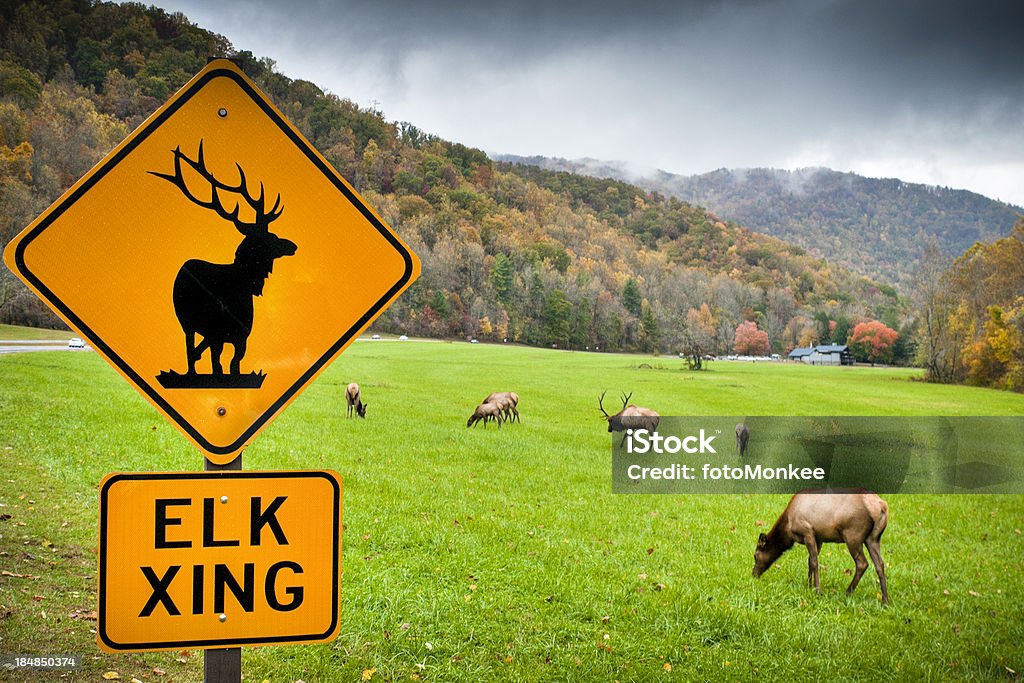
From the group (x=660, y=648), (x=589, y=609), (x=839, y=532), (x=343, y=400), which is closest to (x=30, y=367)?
(x=343, y=400)

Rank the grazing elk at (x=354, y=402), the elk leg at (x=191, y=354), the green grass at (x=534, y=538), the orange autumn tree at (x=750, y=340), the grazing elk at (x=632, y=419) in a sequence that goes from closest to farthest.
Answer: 1. the elk leg at (x=191, y=354)
2. the green grass at (x=534, y=538)
3. the grazing elk at (x=354, y=402)
4. the grazing elk at (x=632, y=419)
5. the orange autumn tree at (x=750, y=340)

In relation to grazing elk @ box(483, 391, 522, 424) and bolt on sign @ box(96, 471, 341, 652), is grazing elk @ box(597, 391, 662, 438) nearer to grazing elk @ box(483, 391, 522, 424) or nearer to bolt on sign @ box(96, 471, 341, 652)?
grazing elk @ box(483, 391, 522, 424)

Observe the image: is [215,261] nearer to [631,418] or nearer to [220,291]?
[220,291]

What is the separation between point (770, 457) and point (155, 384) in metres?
6.15

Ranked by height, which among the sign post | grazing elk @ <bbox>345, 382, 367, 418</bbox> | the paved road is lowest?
grazing elk @ <bbox>345, 382, 367, 418</bbox>

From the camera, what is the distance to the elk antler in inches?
49.3

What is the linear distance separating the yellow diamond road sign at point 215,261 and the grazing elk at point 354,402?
5.34 m

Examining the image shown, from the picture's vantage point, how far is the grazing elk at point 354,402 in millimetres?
6508

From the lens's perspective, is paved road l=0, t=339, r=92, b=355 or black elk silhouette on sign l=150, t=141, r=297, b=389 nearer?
black elk silhouette on sign l=150, t=141, r=297, b=389

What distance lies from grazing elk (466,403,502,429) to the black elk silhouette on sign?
5.58 m

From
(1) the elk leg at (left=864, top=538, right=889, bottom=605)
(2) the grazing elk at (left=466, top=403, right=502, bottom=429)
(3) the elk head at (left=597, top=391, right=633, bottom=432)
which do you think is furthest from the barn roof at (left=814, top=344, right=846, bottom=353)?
(2) the grazing elk at (left=466, top=403, right=502, bottom=429)

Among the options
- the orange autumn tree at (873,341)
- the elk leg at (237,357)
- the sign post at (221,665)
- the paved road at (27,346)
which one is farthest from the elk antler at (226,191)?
the orange autumn tree at (873,341)

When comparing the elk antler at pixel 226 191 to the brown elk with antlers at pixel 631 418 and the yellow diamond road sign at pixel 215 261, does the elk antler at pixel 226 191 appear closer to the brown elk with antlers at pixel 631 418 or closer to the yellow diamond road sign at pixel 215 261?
the yellow diamond road sign at pixel 215 261

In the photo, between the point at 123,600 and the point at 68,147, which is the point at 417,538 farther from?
the point at 68,147
